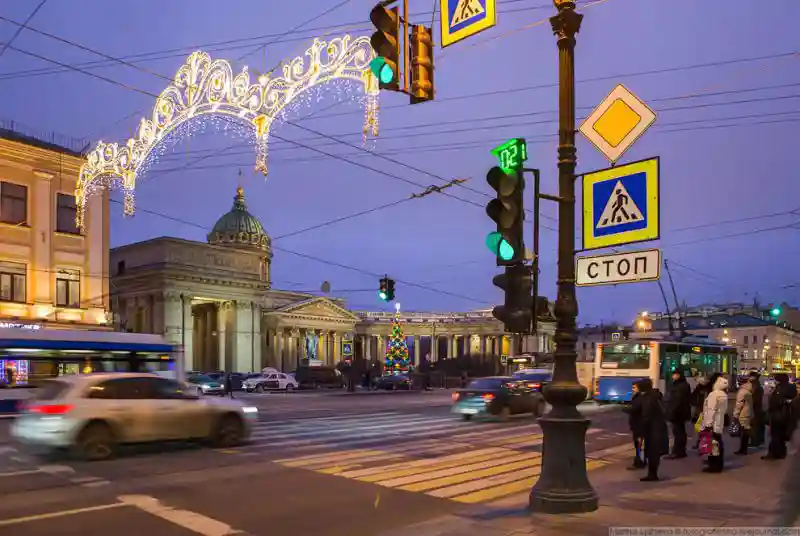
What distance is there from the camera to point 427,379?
65875 millimetres

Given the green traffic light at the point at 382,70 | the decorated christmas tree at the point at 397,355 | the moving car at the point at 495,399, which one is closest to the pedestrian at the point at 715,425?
the green traffic light at the point at 382,70

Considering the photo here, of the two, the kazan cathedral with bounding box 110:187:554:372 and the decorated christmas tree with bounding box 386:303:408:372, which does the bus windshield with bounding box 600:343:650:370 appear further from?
the decorated christmas tree with bounding box 386:303:408:372

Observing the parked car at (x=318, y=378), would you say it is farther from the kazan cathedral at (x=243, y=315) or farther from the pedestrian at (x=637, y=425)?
the pedestrian at (x=637, y=425)

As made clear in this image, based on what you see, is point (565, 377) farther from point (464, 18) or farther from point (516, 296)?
point (464, 18)

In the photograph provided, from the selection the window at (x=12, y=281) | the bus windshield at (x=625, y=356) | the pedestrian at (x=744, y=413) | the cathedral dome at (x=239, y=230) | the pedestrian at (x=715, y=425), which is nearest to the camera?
the pedestrian at (x=715, y=425)

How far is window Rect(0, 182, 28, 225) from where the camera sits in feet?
127

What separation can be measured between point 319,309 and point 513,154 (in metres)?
93.4

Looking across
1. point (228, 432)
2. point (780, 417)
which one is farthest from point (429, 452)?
point (780, 417)

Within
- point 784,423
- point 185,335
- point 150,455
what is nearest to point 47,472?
point 150,455

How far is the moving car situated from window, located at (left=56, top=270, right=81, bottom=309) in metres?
25.6

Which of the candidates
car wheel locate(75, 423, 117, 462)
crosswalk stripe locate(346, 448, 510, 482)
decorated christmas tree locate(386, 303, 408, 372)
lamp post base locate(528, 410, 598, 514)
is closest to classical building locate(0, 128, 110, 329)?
car wheel locate(75, 423, 117, 462)

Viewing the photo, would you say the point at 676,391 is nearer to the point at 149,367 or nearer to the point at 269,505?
the point at 269,505

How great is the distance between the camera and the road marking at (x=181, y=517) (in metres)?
8.13

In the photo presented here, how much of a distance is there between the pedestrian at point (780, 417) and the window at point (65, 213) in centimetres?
3692
